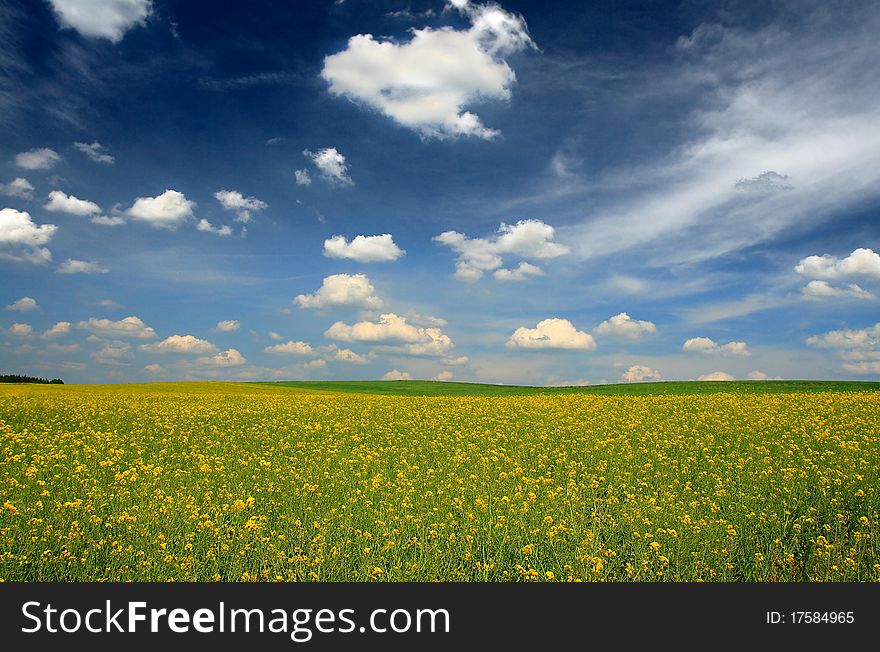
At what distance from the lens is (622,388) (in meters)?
59.8

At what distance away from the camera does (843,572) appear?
7.80 m

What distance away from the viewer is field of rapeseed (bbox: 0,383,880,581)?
7.91 metres

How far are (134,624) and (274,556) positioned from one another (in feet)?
8.09

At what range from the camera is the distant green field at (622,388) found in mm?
50656

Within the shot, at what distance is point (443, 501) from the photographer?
1060 centimetres

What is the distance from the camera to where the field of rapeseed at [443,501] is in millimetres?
7906

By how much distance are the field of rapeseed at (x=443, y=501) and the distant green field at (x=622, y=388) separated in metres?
33.3

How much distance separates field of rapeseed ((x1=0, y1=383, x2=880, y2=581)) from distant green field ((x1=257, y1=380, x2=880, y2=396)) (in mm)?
33326

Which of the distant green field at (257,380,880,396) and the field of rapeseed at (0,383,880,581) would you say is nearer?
the field of rapeseed at (0,383,880,581)

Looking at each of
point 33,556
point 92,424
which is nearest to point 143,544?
point 33,556

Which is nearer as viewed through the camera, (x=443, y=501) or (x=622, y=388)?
(x=443, y=501)

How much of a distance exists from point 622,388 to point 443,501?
5273cm

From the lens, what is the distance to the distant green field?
166ft

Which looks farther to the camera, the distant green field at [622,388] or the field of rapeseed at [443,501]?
the distant green field at [622,388]
